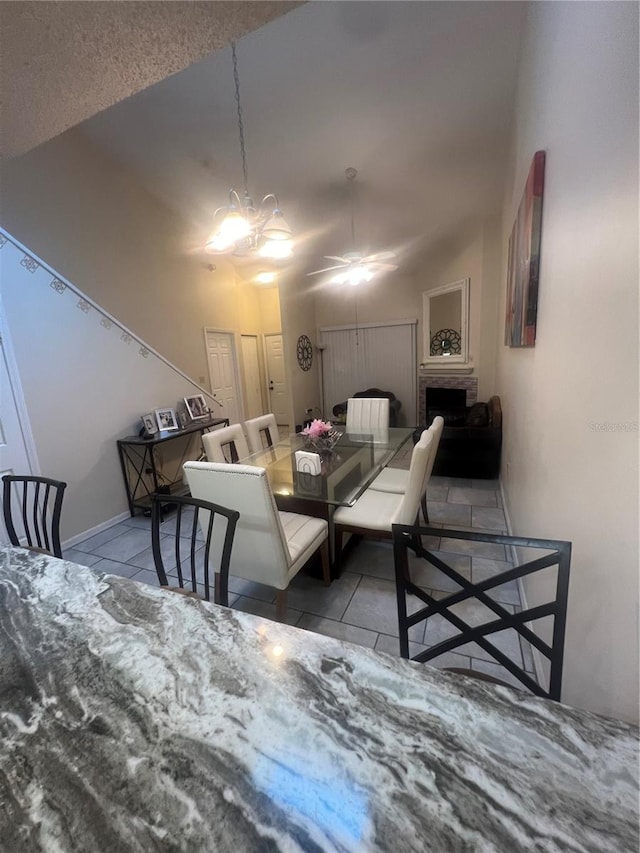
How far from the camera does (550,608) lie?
0.91 meters

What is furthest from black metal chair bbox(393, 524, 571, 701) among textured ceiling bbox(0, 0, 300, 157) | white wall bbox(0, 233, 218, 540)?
white wall bbox(0, 233, 218, 540)

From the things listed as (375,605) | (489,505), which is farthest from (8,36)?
(489,505)

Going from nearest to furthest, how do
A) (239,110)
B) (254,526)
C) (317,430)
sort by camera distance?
1. (254,526)
2. (317,430)
3. (239,110)

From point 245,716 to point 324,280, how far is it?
6.27 m

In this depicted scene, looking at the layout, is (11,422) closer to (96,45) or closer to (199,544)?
(199,544)

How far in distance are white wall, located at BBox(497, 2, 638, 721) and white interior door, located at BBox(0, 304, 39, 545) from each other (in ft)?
11.4

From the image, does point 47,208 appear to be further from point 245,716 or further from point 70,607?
Result: point 245,716

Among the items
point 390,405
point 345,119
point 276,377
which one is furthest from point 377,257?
point 276,377

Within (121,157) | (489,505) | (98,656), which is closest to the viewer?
(98,656)

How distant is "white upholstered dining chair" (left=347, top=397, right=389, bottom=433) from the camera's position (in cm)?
374

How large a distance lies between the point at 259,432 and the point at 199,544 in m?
1.04

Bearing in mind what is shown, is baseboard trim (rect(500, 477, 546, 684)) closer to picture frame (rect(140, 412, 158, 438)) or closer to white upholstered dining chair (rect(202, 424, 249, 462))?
white upholstered dining chair (rect(202, 424, 249, 462))

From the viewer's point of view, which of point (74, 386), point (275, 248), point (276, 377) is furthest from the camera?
point (276, 377)

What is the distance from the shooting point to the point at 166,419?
387 centimetres
